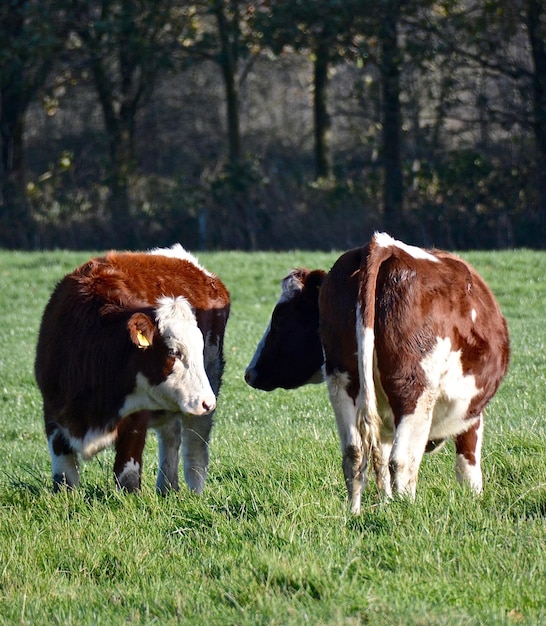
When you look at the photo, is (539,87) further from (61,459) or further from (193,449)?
(61,459)

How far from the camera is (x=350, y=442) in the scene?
17.9 ft

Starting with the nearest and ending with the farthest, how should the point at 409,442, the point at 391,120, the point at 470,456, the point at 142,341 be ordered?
the point at 409,442
the point at 142,341
the point at 470,456
the point at 391,120

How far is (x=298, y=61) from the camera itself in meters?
34.3

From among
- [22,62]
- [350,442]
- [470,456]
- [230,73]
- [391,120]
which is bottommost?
[470,456]

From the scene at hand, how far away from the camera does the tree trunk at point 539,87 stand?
2366 centimetres

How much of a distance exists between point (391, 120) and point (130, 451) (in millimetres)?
Answer: 21696

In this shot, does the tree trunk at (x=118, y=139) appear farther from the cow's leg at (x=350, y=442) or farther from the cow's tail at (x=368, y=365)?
the cow's tail at (x=368, y=365)

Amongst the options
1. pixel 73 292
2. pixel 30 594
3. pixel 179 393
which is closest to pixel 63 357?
pixel 73 292

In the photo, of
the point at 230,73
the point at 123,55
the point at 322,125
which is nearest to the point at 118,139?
the point at 123,55

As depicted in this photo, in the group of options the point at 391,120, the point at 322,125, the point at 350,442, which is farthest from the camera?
the point at 322,125

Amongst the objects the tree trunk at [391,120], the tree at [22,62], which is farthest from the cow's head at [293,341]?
the tree at [22,62]

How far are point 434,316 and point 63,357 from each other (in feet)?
8.07

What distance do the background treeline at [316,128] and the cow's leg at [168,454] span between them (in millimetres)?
18066

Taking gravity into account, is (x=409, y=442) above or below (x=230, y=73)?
below
